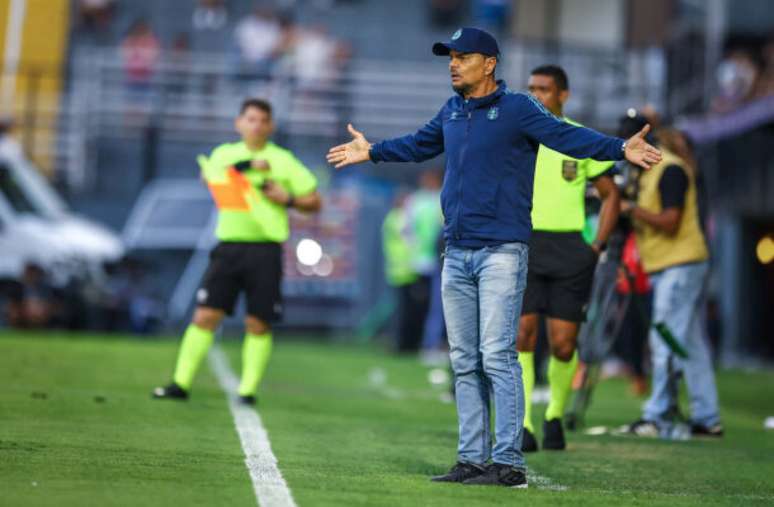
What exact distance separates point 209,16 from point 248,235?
24.2 meters

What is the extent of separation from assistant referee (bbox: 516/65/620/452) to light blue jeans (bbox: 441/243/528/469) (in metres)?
2.12

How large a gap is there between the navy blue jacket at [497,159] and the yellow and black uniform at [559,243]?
2135mm

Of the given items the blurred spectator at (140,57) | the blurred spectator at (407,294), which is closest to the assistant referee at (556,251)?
the blurred spectator at (407,294)

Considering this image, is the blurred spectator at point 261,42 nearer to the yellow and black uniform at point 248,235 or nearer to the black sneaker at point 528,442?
the yellow and black uniform at point 248,235

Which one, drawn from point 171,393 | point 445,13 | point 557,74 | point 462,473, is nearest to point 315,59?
point 445,13

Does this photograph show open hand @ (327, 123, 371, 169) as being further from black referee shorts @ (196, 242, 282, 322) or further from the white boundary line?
black referee shorts @ (196, 242, 282, 322)

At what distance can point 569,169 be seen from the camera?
1110 centimetres

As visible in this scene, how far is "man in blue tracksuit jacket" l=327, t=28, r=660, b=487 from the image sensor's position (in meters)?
8.79

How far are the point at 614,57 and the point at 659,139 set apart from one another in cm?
2050

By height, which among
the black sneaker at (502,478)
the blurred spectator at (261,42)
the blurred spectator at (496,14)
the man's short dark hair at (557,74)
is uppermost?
the blurred spectator at (496,14)

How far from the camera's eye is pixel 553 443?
11.0 meters

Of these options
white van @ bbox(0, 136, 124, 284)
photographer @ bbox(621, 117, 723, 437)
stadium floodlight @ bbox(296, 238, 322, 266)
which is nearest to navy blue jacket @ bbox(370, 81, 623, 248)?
photographer @ bbox(621, 117, 723, 437)

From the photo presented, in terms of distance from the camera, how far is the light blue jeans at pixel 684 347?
12914 millimetres

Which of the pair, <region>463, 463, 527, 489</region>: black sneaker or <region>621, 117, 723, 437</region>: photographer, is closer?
<region>463, 463, 527, 489</region>: black sneaker
